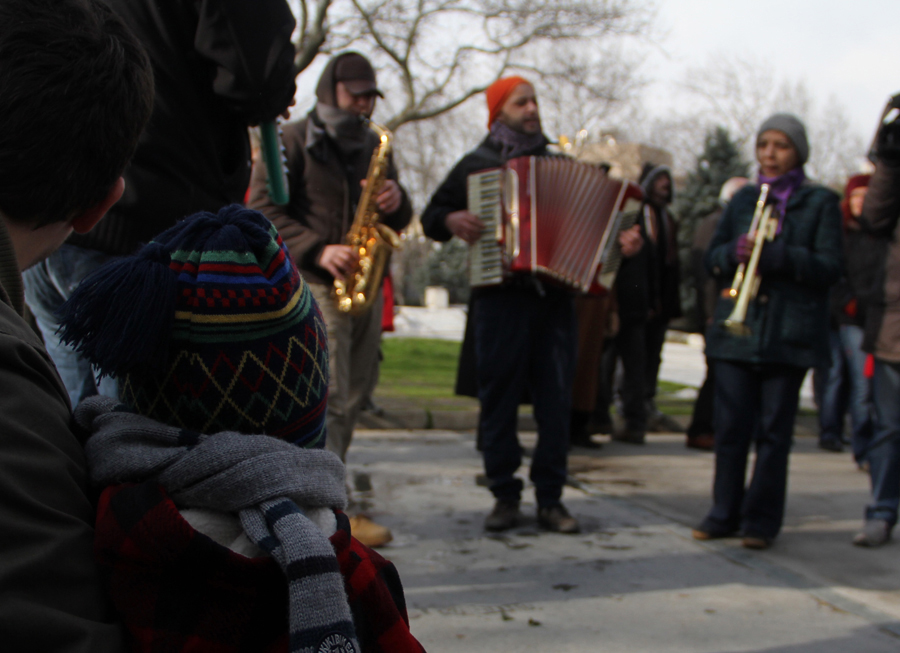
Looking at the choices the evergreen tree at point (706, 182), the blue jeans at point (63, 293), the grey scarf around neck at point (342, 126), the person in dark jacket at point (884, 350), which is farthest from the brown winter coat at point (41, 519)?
the evergreen tree at point (706, 182)

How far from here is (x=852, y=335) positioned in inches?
236

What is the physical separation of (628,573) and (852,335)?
3447 millimetres

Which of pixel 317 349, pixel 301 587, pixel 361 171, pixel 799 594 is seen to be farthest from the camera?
pixel 361 171

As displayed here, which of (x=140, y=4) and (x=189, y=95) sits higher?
(x=140, y=4)

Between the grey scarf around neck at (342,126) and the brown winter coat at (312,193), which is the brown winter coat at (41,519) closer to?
the brown winter coat at (312,193)

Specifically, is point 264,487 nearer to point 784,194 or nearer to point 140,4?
point 140,4

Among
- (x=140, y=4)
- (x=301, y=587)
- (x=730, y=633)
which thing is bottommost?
(x=730, y=633)

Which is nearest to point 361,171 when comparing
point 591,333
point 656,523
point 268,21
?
point 268,21

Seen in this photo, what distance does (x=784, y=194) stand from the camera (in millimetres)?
4047

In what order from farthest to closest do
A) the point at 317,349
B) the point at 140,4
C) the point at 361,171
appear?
the point at 361,171 → the point at 140,4 → the point at 317,349

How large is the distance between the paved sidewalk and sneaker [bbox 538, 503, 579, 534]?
6cm

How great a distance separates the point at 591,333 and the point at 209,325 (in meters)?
5.50

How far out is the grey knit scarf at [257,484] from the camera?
970 mm

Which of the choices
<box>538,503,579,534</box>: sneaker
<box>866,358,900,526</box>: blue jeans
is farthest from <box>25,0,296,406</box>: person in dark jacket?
<box>866,358,900,526</box>: blue jeans
